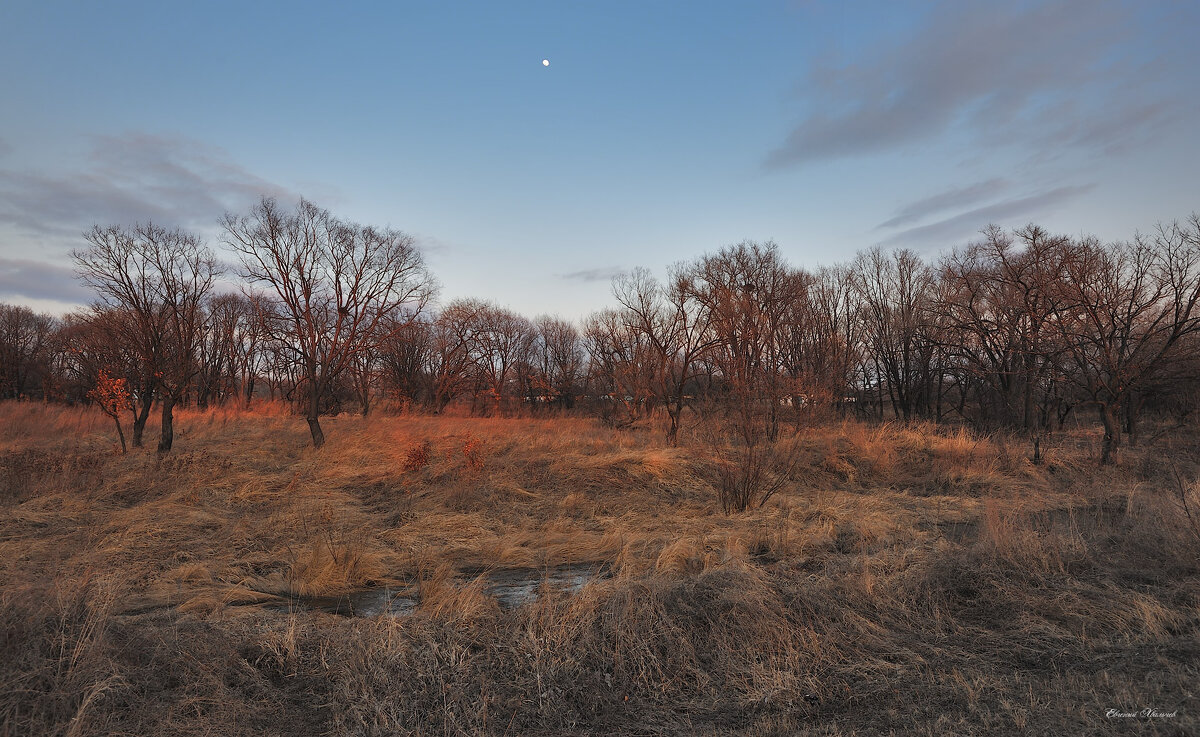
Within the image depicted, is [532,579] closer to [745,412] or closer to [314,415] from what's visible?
[745,412]

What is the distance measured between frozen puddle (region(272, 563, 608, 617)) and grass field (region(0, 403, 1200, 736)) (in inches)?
11.4

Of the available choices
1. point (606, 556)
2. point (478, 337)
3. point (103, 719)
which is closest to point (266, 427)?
point (606, 556)

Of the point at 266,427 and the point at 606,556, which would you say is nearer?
the point at 606,556

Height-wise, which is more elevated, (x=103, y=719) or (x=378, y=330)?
(x=378, y=330)

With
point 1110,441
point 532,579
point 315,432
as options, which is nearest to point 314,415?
point 315,432

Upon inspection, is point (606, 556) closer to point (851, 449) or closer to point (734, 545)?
point (734, 545)

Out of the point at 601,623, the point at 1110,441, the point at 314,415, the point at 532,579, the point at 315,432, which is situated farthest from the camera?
the point at 315,432

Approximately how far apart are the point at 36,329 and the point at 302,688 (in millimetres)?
64876

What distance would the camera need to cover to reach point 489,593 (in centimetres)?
691

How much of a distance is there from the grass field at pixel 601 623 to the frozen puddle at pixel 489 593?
0.95ft

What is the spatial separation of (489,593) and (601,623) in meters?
2.49

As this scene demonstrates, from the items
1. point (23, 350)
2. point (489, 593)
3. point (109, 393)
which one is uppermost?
point (23, 350)

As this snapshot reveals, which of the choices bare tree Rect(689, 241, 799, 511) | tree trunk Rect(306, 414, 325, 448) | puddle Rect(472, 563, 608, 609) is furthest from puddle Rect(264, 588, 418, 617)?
tree trunk Rect(306, 414, 325, 448)

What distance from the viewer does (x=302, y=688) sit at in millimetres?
4133
